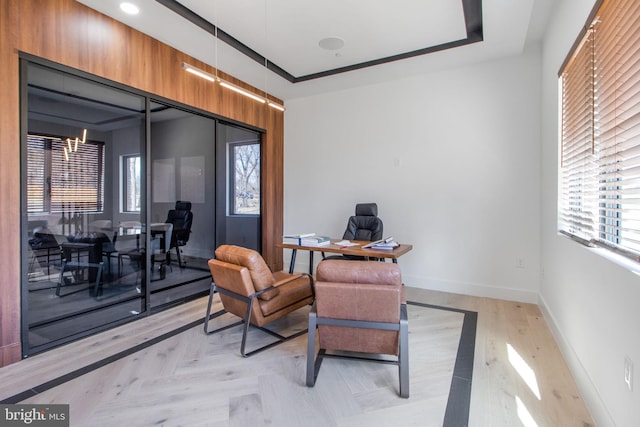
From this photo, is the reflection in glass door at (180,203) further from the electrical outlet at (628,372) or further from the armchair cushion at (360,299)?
the electrical outlet at (628,372)

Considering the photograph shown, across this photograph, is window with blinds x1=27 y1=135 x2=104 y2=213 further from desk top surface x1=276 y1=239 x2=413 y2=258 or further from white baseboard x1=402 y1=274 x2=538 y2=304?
white baseboard x1=402 y1=274 x2=538 y2=304

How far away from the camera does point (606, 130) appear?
5.85 feet

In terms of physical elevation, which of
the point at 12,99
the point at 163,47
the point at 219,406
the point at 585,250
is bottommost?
the point at 219,406

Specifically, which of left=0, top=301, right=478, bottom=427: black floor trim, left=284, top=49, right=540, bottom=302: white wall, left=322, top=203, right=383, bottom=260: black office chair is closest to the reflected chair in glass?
left=0, top=301, right=478, bottom=427: black floor trim

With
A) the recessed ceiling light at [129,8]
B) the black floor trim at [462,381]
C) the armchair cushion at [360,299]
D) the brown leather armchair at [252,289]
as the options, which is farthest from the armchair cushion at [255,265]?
the recessed ceiling light at [129,8]

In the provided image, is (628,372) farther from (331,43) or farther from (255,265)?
(331,43)

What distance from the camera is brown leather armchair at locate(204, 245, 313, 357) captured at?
247 centimetres

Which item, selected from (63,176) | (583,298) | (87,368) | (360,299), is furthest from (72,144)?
(583,298)

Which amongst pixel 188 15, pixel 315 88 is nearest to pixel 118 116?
pixel 188 15

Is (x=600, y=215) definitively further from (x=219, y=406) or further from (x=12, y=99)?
(x=12, y=99)

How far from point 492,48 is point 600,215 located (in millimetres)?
2460

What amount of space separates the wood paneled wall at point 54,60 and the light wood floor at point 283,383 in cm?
61

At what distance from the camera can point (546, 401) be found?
1.92 meters

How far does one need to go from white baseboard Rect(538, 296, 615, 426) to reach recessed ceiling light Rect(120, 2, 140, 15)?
14.4 feet
